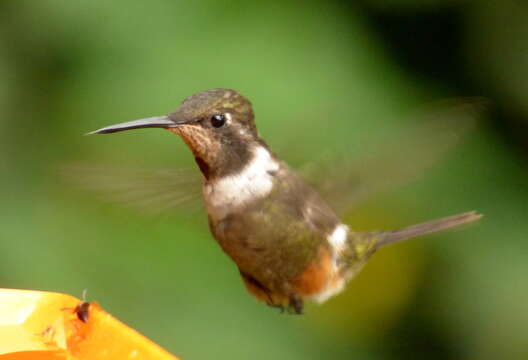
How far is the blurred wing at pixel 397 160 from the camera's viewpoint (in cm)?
215

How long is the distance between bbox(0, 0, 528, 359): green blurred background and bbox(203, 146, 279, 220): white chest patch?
48 centimetres

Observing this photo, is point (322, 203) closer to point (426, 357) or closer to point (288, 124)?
point (288, 124)

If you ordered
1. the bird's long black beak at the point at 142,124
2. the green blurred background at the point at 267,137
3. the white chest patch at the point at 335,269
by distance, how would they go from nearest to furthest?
the bird's long black beak at the point at 142,124, the white chest patch at the point at 335,269, the green blurred background at the point at 267,137

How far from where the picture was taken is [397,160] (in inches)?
89.1

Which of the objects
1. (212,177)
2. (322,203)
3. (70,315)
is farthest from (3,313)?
(322,203)

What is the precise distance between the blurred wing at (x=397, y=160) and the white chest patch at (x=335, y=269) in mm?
106

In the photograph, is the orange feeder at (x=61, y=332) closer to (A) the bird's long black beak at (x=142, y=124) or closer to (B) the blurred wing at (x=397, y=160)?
(A) the bird's long black beak at (x=142, y=124)

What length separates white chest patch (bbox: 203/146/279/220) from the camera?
224 centimetres

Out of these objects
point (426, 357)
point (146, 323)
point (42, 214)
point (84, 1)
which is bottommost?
point (426, 357)

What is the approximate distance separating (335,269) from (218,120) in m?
0.58

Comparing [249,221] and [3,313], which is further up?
[3,313]

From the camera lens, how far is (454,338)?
311 centimetres

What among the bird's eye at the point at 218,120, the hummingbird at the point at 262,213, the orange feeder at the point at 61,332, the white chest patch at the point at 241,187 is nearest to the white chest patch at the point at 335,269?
the hummingbird at the point at 262,213

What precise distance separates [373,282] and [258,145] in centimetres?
116
